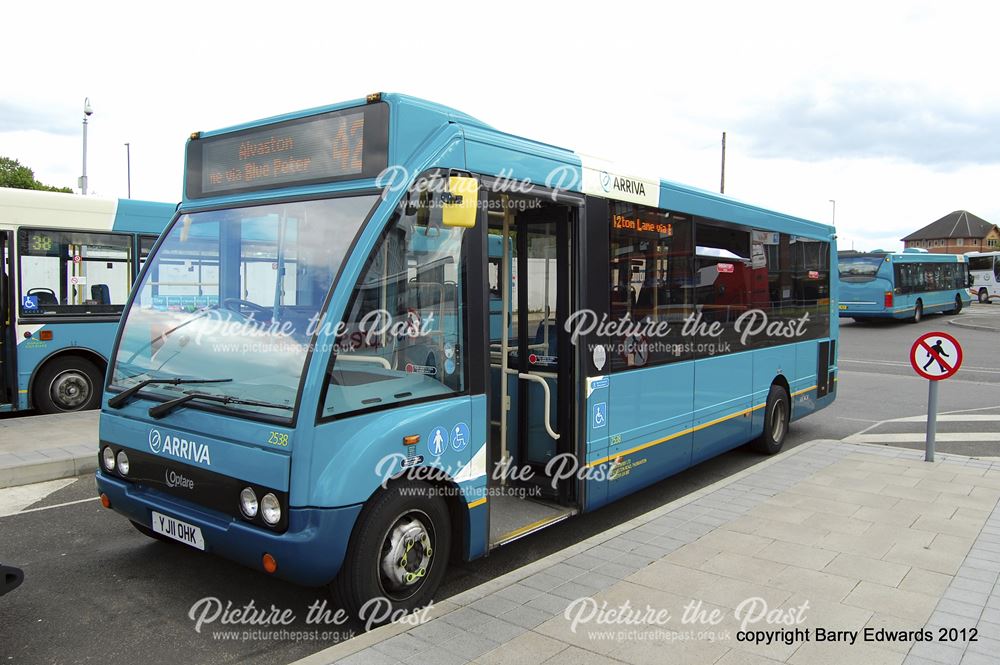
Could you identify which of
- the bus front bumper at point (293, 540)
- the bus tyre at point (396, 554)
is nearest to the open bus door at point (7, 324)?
the bus front bumper at point (293, 540)

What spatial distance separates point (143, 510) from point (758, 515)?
175 inches

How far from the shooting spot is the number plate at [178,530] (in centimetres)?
405

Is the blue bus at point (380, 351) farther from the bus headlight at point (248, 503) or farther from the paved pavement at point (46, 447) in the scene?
the paved pavement at point (46, 447)

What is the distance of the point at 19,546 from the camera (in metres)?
5.36

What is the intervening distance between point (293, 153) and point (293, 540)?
7.31 ft

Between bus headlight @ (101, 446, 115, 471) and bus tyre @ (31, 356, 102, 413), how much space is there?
6.42m

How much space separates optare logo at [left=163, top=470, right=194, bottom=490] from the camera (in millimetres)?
4105

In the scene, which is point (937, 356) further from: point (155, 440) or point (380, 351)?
point (155, 440)

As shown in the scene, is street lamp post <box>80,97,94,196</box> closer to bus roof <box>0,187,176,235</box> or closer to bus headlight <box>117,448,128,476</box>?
bus roof <box>0,187,176,235</box>

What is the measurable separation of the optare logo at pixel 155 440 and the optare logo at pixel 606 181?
356 centimetres

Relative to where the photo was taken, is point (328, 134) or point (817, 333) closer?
point (328, 134)

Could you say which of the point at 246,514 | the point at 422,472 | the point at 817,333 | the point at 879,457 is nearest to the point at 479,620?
the point at 422,472

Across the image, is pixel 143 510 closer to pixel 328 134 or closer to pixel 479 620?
pixel 479 620

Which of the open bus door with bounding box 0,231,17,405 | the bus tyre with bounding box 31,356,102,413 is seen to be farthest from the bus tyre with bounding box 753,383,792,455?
the open bus door with bounding box 0,231,17,405
